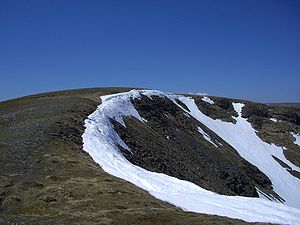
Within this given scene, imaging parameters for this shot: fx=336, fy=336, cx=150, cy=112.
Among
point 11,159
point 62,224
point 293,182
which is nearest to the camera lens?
point 62,224

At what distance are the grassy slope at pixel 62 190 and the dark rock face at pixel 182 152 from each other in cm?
1001

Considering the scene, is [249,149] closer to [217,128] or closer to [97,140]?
[217,128]

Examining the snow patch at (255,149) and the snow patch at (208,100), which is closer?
the snow patch at (255,149)

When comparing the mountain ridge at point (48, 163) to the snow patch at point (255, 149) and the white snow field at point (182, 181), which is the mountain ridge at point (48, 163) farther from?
the snow patch at point (255, 149)

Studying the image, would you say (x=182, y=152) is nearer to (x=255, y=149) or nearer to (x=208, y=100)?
(x=255, y=149)

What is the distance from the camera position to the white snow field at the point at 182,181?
21375mm

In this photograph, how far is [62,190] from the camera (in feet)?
72.9

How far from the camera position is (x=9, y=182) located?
938 inches

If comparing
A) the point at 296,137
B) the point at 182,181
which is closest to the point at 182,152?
the point at 182,181

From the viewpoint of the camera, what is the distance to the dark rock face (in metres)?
47.2

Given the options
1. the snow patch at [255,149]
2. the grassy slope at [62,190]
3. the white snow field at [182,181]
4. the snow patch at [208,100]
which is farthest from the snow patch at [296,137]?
the grassy slope at [62,190]

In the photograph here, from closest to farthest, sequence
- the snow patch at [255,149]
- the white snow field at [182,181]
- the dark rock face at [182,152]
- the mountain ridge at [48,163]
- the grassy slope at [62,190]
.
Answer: the grassy slope at [62,190], the mountain ridge at [48,163], the white snow field at [182,181], the dark rock face at [182,152], the snow patch at [255,149]

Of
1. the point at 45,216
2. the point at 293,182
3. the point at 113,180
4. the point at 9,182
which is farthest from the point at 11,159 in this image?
the point at 293,182

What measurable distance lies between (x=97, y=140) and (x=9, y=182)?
1496 cm
